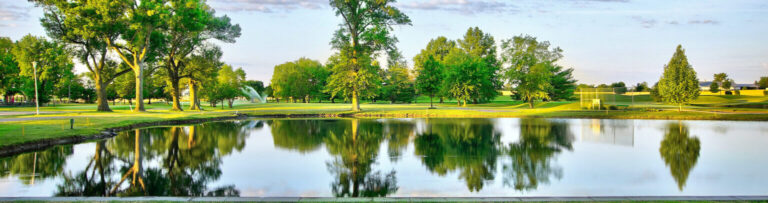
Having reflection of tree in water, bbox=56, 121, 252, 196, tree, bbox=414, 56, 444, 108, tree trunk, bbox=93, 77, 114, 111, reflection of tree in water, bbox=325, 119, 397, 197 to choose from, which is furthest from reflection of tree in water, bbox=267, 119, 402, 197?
tree, bbox=414, 56, 444, 108

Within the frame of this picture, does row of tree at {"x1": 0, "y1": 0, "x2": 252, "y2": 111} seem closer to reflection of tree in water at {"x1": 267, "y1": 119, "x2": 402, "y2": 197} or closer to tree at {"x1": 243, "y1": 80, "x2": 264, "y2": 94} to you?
reflection of tree in water at {"x1": 267, "y1": 119, "x2": 402, "y2": 197}

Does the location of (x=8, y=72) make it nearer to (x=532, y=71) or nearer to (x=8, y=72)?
(x=8, y=72)

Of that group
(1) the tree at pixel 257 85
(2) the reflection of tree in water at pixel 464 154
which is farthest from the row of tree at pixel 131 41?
(1) the tree at pixel 257 85

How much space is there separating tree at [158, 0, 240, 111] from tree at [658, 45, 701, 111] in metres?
42.1

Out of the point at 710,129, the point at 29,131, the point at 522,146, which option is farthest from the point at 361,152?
the point at 710,129

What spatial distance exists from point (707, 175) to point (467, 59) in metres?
47.3

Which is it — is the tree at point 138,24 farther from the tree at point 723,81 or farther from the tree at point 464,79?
the tree at point 723,81

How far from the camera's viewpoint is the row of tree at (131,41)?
1463 inches

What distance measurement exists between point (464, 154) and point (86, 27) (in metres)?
37.2

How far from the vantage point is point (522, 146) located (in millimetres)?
16391

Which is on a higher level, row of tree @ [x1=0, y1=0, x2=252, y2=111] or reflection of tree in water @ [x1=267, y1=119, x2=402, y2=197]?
row of tree @ [x1=0, y1=0, x2=252, y2=111]

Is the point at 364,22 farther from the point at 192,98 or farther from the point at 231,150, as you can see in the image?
the point at 231,150

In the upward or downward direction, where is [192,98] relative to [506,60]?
downward

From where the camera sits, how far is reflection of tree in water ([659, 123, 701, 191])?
11.1m
